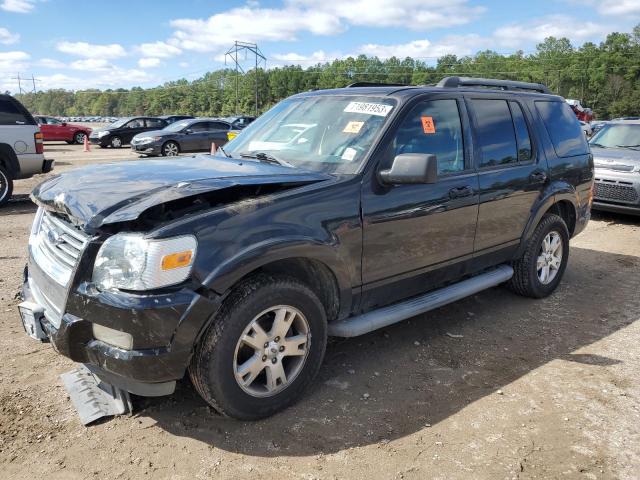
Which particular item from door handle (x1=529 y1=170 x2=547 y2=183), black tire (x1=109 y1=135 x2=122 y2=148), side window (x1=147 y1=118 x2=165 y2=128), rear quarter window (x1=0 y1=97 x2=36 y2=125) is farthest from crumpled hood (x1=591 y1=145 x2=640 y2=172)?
black tire (x1=109 y1=135 x2=122 y2=148)

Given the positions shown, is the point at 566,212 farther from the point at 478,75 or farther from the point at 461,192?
the point at 478,75

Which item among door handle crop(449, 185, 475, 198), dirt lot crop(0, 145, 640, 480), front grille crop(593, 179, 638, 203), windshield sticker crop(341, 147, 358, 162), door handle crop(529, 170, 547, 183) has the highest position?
windshield sticker crop(341, 147, 358, 162)

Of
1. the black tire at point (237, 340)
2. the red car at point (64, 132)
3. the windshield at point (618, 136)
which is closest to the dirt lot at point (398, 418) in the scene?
the black tire at point (237, 340)

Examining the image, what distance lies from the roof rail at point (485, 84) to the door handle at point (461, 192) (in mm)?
878

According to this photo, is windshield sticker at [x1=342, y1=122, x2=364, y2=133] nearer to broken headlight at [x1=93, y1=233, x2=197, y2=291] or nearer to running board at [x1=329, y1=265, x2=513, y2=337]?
running board at [x1=329, y1=265, x2=513, y2=337]

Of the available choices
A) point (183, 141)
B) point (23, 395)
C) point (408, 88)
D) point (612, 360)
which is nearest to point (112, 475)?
point (23, 395)

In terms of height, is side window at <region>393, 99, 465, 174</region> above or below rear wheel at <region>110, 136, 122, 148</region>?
above

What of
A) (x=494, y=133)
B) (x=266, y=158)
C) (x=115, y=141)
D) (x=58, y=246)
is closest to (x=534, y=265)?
(x=494, y=133)

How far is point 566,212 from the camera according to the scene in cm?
548

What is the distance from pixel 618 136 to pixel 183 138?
14.7 m

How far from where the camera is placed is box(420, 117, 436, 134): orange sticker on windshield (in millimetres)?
3781

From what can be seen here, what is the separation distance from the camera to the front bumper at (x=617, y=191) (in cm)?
873

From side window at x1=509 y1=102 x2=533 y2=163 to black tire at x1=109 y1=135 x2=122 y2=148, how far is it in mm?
22939

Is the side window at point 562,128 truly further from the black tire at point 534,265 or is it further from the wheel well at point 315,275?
the wheel well at point 315,275
